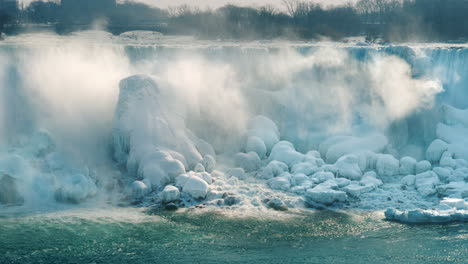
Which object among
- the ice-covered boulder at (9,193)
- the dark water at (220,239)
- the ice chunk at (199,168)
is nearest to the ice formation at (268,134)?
the ice-covered boulder at (9,193)

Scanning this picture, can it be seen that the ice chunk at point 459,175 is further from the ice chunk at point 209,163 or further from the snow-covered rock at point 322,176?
the ice chunk at point 209,163

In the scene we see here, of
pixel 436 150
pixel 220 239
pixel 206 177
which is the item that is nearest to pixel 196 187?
pixel 206 177

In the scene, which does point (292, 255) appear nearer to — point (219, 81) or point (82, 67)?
point (219, 81)

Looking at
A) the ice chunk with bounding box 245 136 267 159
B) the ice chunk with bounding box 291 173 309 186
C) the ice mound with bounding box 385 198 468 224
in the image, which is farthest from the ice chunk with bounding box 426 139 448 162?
the ice chunk with bounding box 245 136 267 159

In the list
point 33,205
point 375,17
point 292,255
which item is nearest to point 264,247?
point 292,255

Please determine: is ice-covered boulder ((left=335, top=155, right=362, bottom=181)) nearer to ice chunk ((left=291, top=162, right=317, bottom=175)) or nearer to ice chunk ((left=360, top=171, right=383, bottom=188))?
ice chunk ((left=360, top=171, right=383, bottom=188))

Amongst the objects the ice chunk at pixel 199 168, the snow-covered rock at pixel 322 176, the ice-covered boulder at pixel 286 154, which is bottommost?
the snow-covered rock at pixel 322 176

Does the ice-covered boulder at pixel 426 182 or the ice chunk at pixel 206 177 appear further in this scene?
the ice chunk at pixel 206 177
